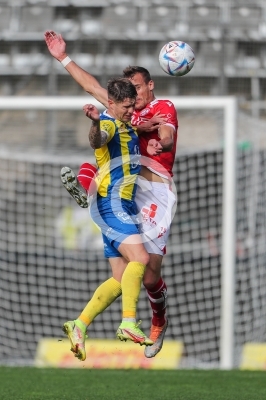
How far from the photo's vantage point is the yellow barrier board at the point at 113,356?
38.3 ft

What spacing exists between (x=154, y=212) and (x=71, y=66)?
50.1 inches

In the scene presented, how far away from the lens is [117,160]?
674 cm

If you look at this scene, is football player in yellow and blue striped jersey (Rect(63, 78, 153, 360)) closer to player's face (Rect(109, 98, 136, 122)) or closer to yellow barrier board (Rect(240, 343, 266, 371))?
player's face (Rect(109, 98, 136, 122))

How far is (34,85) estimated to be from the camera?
17562 millimetres

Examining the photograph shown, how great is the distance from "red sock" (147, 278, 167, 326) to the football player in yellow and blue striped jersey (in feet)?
1.64

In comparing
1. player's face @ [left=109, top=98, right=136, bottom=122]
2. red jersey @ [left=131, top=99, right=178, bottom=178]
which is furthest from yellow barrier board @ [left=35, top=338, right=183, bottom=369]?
player's face @ [left=109, top=98, right=136, bottom=122]

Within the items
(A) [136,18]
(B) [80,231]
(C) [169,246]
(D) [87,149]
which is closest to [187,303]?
(C) [169,246]

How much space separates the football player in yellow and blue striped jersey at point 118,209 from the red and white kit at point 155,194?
20 centimetres

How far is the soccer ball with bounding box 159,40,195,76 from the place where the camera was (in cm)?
696

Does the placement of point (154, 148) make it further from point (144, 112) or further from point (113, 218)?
point (144, 112)

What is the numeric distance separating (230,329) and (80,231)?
3150 mm

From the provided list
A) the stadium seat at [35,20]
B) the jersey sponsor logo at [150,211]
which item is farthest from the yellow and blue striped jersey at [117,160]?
the stadium seat at [35,20]

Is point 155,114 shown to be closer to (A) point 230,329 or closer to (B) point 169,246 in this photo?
(A) point 230,329

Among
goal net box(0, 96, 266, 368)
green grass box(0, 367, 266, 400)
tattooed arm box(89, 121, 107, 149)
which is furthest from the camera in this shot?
goal net box(0, 96, 266, 368)
